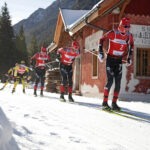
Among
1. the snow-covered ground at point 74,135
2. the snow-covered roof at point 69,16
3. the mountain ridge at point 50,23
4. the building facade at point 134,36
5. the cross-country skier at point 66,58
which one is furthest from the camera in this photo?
the mountain ridge at point 50,23

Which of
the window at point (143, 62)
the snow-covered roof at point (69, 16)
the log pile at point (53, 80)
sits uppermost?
the snow-covered roof at point (69, 16)

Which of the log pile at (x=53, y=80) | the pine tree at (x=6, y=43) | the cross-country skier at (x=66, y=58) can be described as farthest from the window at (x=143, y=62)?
the pine tree at (x=6, y=43)

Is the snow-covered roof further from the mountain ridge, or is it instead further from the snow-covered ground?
the mountain ridge

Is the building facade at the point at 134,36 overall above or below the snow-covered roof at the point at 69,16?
below

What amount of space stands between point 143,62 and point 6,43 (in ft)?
103

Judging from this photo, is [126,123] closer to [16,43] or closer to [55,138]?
[55,138]

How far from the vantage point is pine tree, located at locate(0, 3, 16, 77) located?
35.4m

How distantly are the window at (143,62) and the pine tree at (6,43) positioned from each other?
29753mm

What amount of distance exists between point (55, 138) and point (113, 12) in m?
7.25

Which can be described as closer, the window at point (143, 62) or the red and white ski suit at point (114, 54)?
Result: the red and white ski suit at point (114, 54)

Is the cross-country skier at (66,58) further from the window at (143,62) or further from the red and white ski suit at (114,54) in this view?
the window at (143,62)

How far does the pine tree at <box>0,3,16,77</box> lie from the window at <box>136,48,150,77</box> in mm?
29753

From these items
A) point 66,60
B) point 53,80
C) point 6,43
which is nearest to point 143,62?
point 66,60

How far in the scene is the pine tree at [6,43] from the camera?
35375 millimetres
